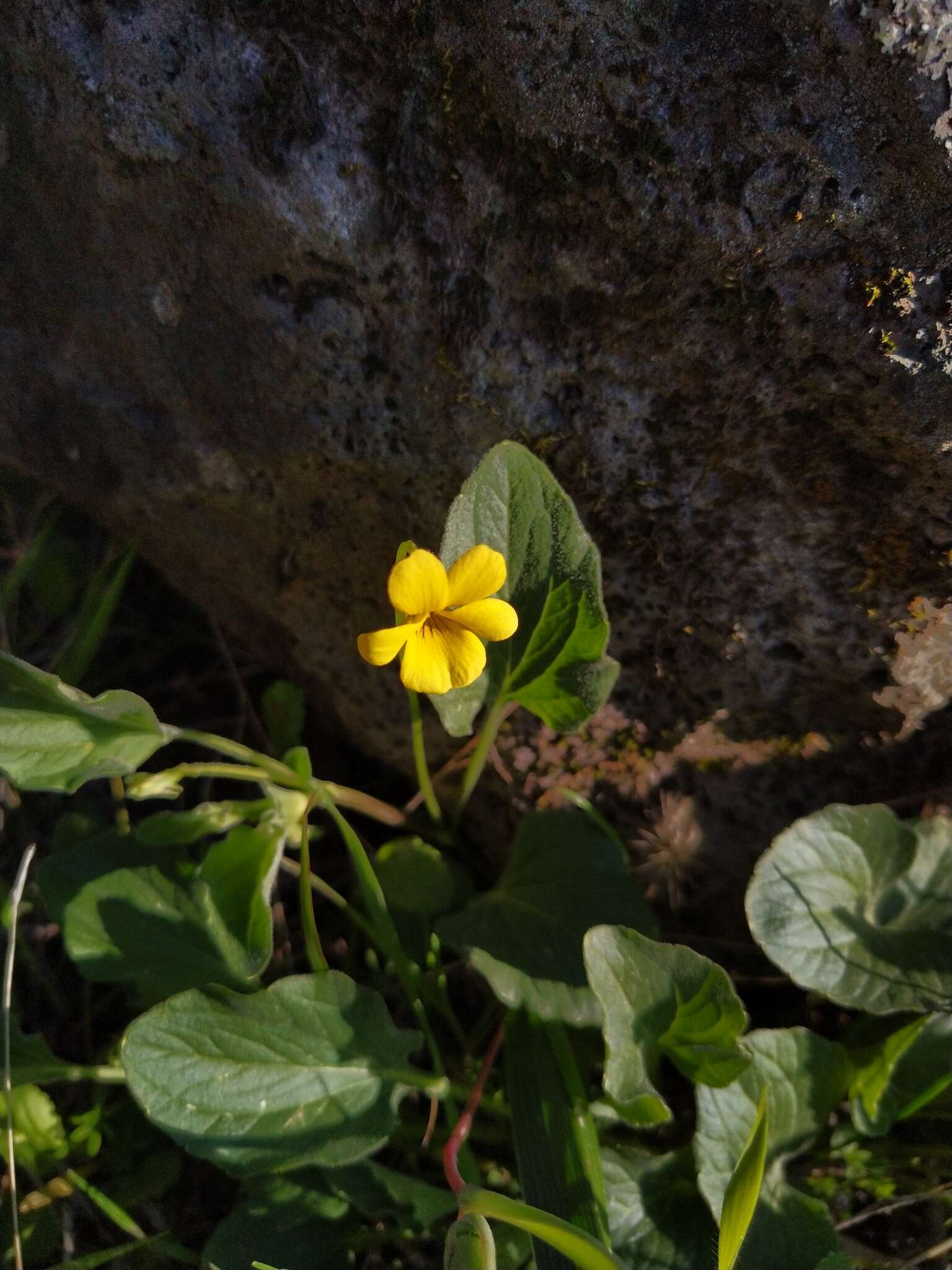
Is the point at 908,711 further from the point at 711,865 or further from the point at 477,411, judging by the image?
the point at 477,411

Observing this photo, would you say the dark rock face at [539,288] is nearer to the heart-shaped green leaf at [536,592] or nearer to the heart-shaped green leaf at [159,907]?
the heart-shaped green leaf at [536,592]

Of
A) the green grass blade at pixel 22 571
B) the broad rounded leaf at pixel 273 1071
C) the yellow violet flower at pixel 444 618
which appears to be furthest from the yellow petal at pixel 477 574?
the green grass blade at pixel 22 571

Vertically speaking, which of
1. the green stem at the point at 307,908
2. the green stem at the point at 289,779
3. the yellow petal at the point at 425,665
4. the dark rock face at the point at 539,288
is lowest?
the green stem at the point at 307,908

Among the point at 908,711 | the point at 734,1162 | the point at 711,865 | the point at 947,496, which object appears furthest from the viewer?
the point at 711,865

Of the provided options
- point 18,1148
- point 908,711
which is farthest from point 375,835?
point 908,711

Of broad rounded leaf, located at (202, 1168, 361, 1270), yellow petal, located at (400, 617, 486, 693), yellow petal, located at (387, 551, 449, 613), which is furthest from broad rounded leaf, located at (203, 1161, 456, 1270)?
yellow petal, located at (387, 551, 449, 613)

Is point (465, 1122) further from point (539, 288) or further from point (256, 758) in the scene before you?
point (539, 288)

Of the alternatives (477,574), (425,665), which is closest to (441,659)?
(425,665)
